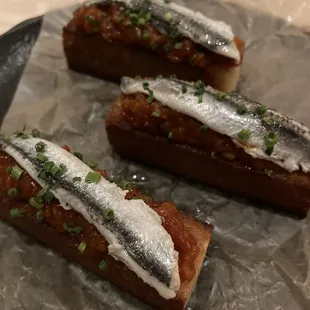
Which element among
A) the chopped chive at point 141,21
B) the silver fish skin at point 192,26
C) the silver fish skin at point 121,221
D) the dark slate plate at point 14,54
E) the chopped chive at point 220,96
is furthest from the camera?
the dark slate plate at point 14,54

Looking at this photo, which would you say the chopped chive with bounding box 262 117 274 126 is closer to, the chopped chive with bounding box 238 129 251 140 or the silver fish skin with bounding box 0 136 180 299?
the chopped chive with bounding box 238 129 251 140

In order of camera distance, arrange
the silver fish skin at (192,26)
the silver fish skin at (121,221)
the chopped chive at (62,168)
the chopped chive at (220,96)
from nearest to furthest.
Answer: the silver fish skin at (121,221) → the chopped chive at (62,168) → the chopped chive at (220,96) → the silver fish skin at (192,26)

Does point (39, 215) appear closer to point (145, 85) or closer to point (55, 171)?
point (55, 171)

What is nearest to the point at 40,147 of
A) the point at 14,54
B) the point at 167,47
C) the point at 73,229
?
the point at 73,229

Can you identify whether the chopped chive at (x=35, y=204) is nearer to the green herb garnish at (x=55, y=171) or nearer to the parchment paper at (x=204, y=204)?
the green herb garnish at (x=55, y=171)

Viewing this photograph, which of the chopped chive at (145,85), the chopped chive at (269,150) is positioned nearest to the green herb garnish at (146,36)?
the chopped chive at (145,85)

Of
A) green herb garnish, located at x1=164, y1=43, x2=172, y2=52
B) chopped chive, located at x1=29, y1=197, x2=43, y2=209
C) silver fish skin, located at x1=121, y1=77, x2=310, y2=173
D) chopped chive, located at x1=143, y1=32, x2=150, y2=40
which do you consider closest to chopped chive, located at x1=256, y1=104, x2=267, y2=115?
silver fish skin, located at x1=121, y1=77, x2=310, y2=173
